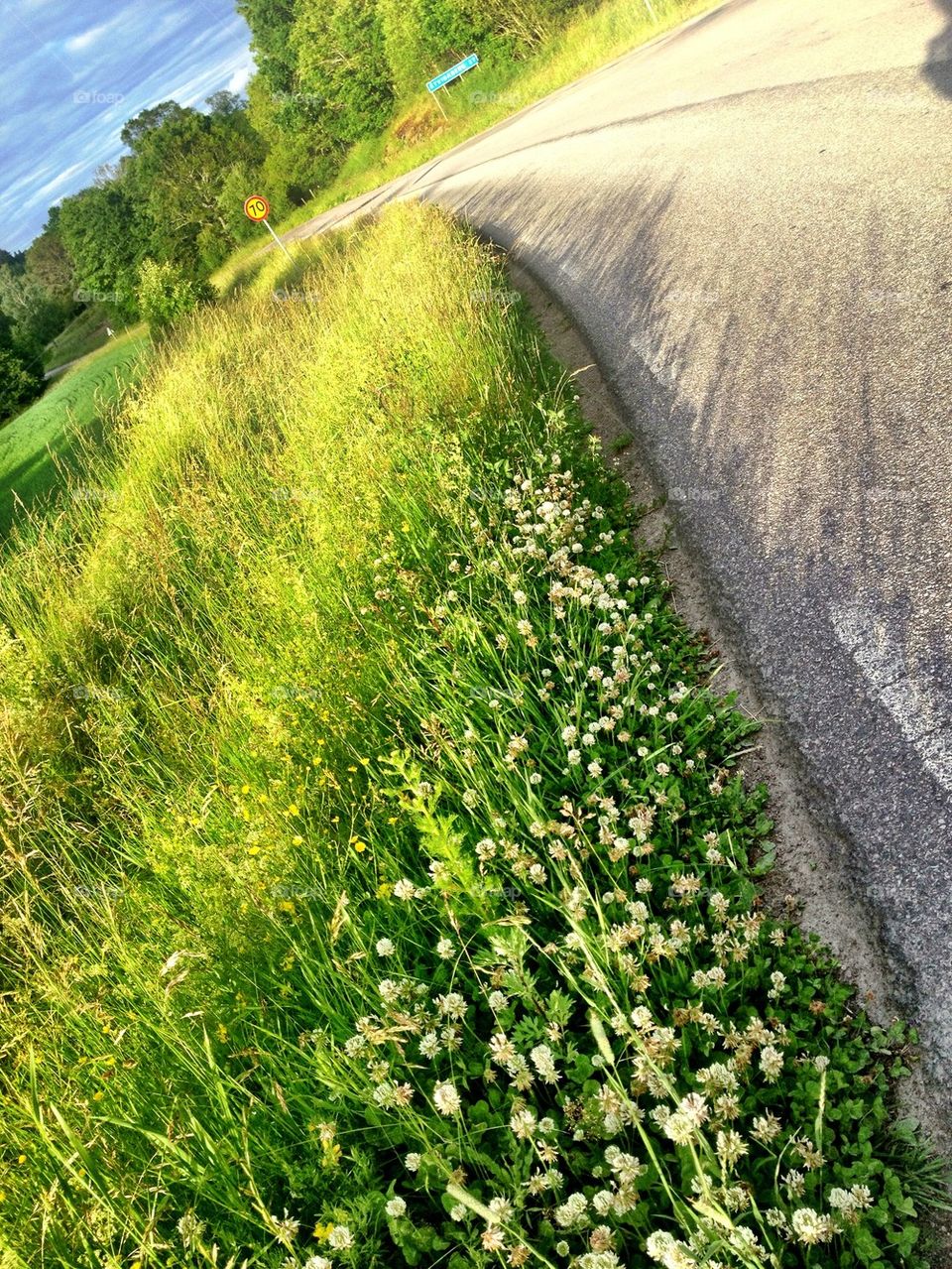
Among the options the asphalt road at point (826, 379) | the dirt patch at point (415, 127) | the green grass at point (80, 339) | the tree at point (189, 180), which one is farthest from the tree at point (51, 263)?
the asphalt road at point (826, 379)

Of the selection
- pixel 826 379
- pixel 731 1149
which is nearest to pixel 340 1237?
pixel 731 1149

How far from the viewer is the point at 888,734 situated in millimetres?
2504

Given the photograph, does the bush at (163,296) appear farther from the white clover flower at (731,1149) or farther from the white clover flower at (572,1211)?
the white clover flower at (731,1149)

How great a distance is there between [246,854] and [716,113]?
32.9ft

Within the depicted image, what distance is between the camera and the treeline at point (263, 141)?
117ft

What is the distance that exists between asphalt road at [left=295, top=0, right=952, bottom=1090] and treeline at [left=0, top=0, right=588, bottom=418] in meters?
29.1

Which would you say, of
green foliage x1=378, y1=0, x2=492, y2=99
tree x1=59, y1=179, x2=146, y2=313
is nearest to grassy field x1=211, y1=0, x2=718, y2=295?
green foliage x1=378, y1=0, x2=492, y2=99

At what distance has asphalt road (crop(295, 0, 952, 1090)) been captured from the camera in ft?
8.04

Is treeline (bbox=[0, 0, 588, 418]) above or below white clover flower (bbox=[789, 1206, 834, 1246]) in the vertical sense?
above

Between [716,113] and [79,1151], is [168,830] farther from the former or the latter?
[716,113]

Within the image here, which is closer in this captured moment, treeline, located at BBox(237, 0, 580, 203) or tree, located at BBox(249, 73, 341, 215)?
treeline, located at BBox(237, 0, 580, 203)

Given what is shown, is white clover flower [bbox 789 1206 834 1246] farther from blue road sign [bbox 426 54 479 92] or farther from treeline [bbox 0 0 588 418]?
treeline [bbox 0 0 588 418]

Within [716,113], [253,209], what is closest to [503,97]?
[253,209]

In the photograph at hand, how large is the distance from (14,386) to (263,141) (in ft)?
112
